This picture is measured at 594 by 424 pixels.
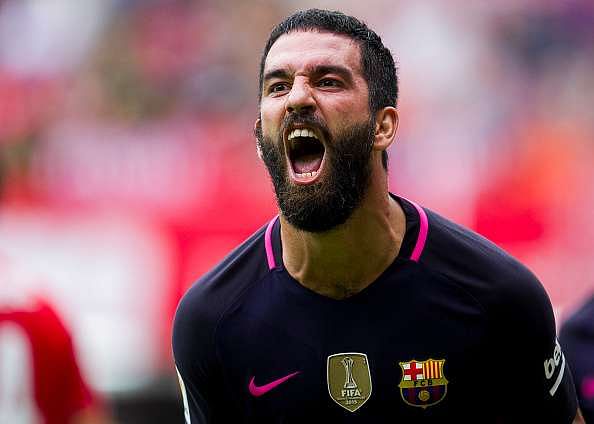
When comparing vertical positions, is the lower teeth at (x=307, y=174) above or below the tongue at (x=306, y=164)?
below

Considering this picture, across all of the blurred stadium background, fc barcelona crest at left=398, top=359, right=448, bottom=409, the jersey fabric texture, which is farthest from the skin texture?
the blurred stadium background

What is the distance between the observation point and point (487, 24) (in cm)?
834

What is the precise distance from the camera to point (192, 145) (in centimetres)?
830

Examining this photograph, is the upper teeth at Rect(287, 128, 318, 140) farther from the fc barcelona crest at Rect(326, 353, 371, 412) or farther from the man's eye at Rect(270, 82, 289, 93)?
the fc barcelona crest at Rect(326, 353, 371, 412)

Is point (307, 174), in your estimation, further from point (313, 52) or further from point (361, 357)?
point (361, 357)

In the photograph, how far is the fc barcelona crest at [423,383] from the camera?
11.0ft

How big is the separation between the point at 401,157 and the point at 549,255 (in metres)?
1.24

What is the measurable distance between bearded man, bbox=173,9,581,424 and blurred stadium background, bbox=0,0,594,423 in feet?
13.7

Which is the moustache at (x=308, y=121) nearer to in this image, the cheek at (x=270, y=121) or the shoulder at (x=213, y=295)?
the cheek at (x=270, y=121)

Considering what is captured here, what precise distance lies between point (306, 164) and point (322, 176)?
0.11m

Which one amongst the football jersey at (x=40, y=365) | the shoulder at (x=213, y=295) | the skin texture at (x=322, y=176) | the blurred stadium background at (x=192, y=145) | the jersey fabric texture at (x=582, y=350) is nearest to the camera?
the skin texture at (x=322, y=176)

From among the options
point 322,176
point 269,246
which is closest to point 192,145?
point 269,246

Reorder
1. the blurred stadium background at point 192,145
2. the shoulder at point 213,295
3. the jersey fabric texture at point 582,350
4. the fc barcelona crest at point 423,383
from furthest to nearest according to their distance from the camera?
the blurred stadium background at point 192,145
the jersey fabric texture at point 582,350
the shoulder at point 213,295
the fc barcelona crest at point 423,383

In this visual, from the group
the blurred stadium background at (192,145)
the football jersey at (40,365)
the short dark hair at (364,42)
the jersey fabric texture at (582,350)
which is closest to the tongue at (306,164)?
the short dark hair at (364,42)
